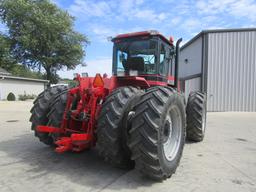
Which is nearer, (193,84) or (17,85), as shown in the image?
(193,84)

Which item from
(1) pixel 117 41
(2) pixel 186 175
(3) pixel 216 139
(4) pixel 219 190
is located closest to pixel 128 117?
(2) pixel 186 175

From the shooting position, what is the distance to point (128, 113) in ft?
15.0

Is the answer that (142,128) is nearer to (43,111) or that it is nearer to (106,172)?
(106,172)

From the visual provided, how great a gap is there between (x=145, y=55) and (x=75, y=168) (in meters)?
2.60

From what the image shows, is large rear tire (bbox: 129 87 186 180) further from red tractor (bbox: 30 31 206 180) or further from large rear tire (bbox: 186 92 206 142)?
large rear tire (bbox: 186 92 206 142)

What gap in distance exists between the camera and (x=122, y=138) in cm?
445

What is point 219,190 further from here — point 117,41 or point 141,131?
point 117,41

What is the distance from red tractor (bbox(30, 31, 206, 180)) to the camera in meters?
4.13

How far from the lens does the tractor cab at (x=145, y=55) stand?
5.79 metres

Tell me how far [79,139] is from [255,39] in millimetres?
17141

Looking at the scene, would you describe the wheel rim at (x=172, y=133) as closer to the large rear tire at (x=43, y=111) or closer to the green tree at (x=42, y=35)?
the large rear tire at (x=43, y=111)

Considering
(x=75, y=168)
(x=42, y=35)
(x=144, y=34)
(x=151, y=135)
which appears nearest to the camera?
(x=151, y=135)

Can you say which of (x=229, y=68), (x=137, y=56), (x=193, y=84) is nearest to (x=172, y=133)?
(x=137, y=56)

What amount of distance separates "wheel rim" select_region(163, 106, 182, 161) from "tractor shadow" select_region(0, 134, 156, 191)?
2.14 feet
